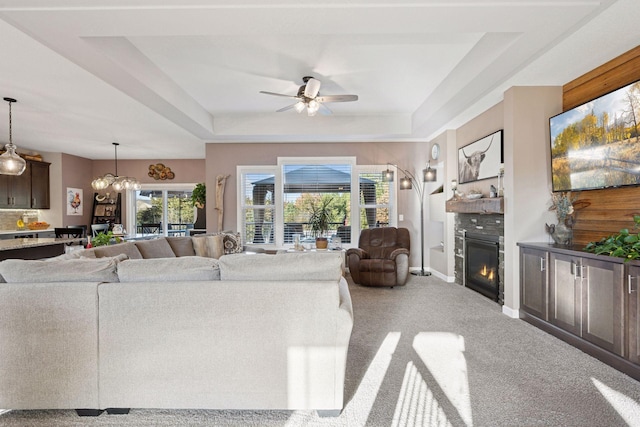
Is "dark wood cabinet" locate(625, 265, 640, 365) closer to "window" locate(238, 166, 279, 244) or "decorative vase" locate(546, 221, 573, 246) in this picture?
"decorative vase" locate(546, 221, 573, 246)

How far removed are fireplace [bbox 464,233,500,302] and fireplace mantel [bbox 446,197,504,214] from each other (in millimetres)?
398

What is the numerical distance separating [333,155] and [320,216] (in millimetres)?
1252

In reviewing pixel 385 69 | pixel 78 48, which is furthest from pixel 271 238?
pixel 78 48

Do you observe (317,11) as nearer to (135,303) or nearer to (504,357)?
(135,303)

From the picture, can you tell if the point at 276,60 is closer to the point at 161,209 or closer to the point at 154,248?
the point at 154,248

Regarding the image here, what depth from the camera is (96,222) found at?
28.8ft

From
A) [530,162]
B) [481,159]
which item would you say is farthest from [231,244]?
[530,162]

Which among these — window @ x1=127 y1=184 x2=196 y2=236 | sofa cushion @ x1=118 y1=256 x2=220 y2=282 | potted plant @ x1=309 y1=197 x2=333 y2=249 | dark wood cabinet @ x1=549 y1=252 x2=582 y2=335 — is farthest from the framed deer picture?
window @ x1=127 y1=184 x2=196 y2=236

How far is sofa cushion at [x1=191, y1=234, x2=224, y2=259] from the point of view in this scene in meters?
4.96

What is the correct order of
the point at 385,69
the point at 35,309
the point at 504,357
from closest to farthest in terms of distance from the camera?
the point at 35,309 → the point at 504,357 → the point at 385,69

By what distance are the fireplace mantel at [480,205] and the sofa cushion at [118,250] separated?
14.2ft

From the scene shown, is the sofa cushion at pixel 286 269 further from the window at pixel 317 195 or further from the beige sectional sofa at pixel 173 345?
the window at pixel 317 195

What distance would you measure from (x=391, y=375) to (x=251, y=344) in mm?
1147

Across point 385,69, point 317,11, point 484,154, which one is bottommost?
point 484,154
